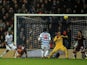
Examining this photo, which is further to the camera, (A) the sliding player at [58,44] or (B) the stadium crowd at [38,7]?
(B) the stadium crowd at [38,7]

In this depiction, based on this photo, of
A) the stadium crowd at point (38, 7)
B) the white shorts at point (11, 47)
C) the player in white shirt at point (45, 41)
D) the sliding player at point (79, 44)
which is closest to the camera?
the sliding player at point (79, 44)

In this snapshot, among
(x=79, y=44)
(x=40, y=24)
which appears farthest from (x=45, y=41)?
(x=79, y=44)

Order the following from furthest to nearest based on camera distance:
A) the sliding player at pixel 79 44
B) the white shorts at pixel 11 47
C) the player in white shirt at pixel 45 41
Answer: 1. the white shorts at pixel 11 47
2. the player in white shirt at pixel 45 41
3. the sliding player at pixel 79 44

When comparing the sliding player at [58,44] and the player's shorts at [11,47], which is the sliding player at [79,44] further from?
the player's shorts at [11,47]

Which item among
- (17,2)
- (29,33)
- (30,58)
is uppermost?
(17,2)

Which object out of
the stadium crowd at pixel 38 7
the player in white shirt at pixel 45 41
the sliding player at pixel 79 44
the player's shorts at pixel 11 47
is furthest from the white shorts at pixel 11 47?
the sliding player at pixel 79 44

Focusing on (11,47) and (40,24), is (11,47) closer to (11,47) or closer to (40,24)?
(11,47)

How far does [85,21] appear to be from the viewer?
46.1 ft

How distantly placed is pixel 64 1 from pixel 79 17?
2.22 meters

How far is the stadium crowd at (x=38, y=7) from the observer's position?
15.6 m

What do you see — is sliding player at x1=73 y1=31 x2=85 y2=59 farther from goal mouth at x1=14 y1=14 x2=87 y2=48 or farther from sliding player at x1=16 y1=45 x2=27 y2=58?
sliding player at x1=16 y1=45 x2=27 y2=58

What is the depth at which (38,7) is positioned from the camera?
1579 cm

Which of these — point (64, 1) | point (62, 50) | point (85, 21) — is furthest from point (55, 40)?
point (64, 1)

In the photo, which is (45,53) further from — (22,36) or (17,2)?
(17,2)
